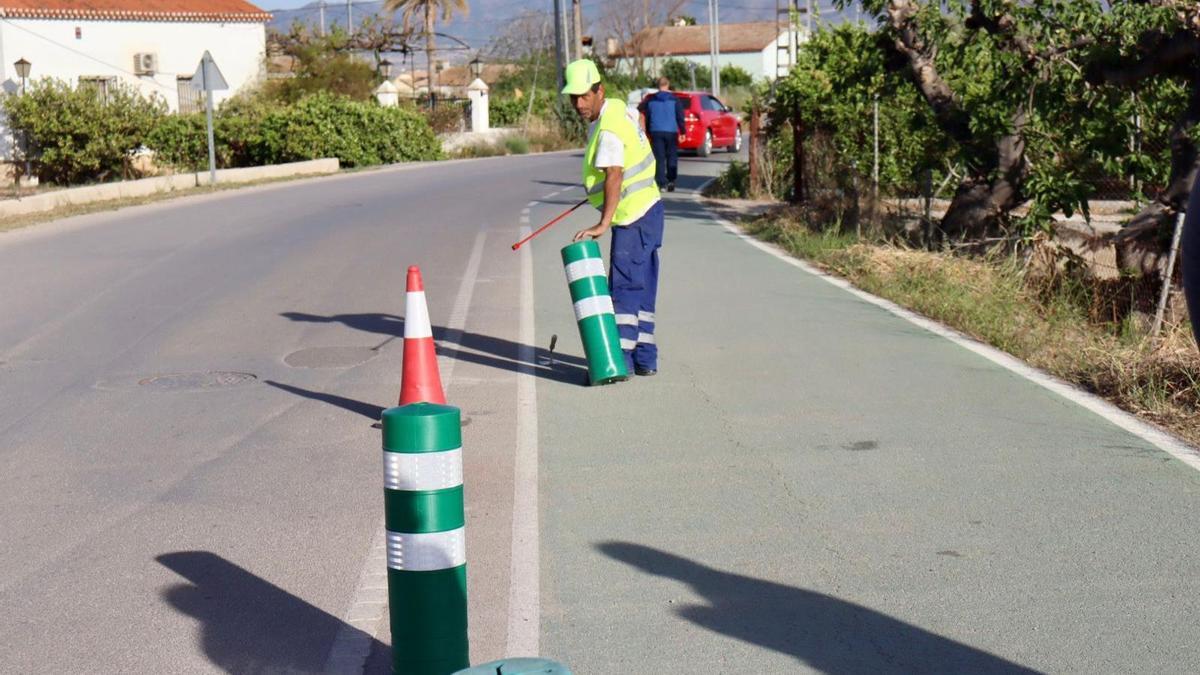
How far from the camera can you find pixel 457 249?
17047 millimetres

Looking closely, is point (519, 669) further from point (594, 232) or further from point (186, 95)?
point (186, 95)

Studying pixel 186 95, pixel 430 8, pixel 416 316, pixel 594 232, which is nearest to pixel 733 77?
pixel 430 8

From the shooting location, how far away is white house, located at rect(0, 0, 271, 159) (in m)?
44.9

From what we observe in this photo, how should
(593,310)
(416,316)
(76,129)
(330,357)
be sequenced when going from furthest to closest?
(76,129), (330,357), (593,310), (416,316)

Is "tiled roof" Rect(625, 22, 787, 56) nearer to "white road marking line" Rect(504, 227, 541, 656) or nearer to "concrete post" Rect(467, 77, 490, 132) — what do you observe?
"concrete post" Rect(467, 77, 490, 132)

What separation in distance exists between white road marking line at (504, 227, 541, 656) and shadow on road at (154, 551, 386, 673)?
49cm

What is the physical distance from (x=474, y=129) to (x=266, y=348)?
138 ft

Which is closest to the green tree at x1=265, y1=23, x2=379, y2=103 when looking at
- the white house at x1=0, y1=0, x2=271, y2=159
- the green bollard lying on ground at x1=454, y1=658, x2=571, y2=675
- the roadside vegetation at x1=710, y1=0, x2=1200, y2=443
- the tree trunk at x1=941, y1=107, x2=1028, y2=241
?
the white house at x1=0, y1=0, x2=271, y2=159

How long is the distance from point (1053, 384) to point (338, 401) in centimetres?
415

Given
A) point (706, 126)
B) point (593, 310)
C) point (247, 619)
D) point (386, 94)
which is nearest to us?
point (247, 619)

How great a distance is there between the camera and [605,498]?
651 cm

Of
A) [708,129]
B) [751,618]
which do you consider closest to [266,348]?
[751,618]

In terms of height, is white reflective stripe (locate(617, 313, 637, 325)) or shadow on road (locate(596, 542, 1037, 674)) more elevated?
white reflective stripe (locate(617, 313, 637, 325))

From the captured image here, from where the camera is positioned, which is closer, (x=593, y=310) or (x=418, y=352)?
(x=418, y=352)
